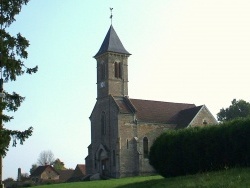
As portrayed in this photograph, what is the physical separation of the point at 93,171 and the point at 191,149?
35.3m

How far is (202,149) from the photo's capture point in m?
26.9

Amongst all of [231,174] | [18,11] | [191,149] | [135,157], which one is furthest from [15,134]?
[135,157]

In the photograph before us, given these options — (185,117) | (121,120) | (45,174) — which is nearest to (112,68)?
(121,120)

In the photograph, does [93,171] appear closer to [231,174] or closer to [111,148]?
[111,148]

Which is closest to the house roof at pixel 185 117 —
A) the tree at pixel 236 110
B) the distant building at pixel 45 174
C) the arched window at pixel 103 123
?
the arched window at pixel 103 123

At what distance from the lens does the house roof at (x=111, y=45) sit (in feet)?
202

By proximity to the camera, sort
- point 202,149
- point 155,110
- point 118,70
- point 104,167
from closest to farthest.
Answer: point 202,149 < point 104,167 < point 118,70 < point 155,110

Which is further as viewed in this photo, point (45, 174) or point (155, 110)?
point (45, 174)

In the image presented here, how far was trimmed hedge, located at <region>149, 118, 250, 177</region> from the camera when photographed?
24.8 meters

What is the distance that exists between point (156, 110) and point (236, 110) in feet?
73.6

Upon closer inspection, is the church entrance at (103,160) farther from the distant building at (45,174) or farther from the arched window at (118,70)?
the distant building at (45,174)

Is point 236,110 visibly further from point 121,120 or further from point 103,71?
point 121,120

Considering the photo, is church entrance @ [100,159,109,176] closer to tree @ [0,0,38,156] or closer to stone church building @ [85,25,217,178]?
stone church building @ [85,25,217,178]

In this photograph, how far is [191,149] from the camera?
27.5 meters
